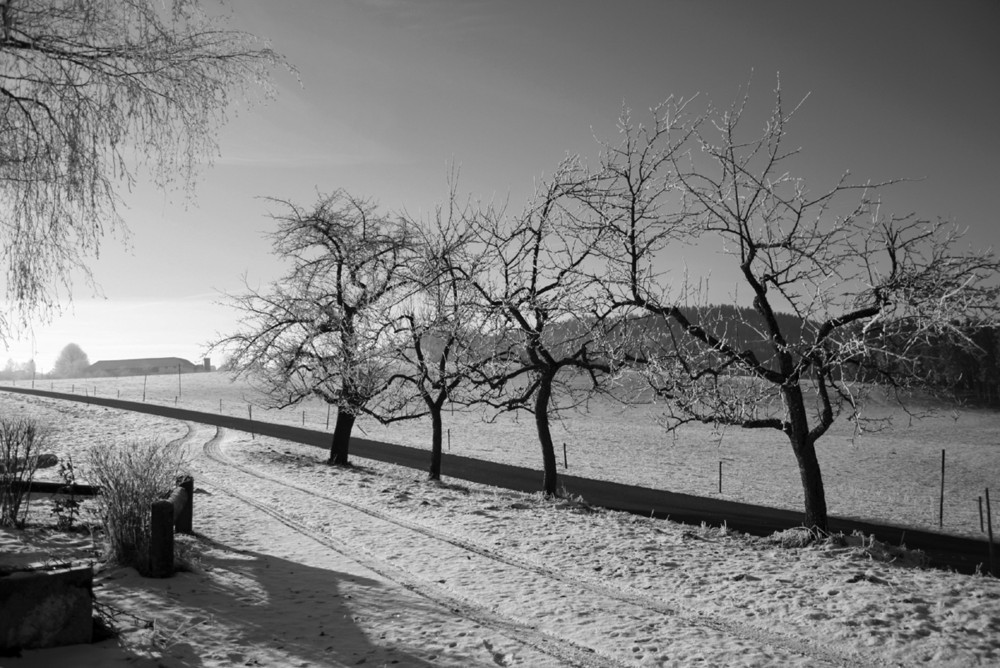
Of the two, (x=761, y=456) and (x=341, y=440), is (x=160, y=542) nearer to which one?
(x=341, y=440)

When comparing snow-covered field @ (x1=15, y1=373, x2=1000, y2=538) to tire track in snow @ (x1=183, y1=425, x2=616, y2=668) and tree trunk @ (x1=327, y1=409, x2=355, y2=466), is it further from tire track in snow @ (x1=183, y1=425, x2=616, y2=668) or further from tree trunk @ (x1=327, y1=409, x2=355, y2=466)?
tire track in snow @ (x1=183, y1=425, x2=616, y2=668)

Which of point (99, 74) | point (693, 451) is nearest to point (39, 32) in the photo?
point (99, 74)

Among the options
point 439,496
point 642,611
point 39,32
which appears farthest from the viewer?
point 439,496

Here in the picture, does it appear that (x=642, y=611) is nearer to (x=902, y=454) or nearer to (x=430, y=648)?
(x=430, y=648)

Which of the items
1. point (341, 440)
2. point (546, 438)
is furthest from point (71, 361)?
point (546, 438)

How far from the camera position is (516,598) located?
798 cm

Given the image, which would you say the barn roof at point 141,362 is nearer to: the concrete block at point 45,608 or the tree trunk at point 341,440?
the tree trunk at point 341,440

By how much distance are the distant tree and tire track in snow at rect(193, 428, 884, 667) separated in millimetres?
178434

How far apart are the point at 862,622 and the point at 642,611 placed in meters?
2.25

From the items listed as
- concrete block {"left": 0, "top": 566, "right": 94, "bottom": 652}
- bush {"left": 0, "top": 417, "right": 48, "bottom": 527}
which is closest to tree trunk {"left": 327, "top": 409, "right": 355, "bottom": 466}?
bush {"left": 0, "top": 417, "right": 48, "bottom": 527}

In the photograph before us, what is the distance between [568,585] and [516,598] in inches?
34.2

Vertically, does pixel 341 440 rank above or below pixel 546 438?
below

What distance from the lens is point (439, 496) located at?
51.0 feet

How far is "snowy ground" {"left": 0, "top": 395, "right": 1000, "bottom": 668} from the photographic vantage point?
614 centimetres
